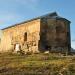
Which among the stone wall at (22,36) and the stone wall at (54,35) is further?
the stone wall at (22,36)

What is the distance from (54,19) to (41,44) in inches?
200

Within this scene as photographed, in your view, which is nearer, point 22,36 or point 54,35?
point 54,35

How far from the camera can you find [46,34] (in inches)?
1636

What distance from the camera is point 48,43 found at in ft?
135

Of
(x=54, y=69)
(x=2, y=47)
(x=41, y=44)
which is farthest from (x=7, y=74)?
(x=2, y=47)

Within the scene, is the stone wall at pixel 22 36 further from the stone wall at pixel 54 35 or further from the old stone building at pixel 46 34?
the stone wall at pixel 54 35

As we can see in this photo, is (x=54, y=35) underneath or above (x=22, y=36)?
underneath

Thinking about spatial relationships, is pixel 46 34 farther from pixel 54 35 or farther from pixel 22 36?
pixel 22 36

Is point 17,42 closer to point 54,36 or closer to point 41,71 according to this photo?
point 54,36

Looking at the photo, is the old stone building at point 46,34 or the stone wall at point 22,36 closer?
the old stone building at point 46,34

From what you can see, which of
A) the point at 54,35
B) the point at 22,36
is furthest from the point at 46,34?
the point at 22,36

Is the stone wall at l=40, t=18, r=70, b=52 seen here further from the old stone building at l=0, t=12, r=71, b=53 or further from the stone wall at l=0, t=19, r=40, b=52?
the stone wall at l=0, t=19, r=40, b=52

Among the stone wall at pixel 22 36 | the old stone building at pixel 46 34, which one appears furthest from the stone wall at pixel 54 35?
the stone wall at pixel 22 36

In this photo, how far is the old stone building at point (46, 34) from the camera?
41.3m
